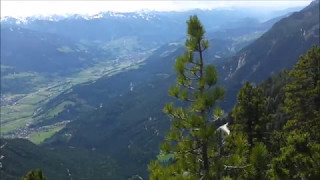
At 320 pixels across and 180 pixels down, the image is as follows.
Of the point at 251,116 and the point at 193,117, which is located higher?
the point at 193,117

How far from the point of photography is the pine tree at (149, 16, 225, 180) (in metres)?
28.3

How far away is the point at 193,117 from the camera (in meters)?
28.3

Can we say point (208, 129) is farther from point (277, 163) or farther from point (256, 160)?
point (277, 163)

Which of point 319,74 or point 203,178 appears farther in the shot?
point 319,74

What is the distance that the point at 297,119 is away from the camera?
5556cm

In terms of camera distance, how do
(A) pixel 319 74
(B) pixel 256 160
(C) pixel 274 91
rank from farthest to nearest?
(C) pixel 274 91 → (A) pixel 319 74 → (B) pixel 256 160

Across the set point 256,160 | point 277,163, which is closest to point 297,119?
point 277,163

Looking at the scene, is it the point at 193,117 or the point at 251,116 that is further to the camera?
the point at 251,116

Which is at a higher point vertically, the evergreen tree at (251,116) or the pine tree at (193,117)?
the pine tree at (193,117)

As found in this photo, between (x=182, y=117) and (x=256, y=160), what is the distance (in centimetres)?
502

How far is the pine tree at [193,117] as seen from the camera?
28281mm

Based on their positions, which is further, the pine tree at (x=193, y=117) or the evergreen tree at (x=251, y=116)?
the evergreen tree at (x=251, y=116)

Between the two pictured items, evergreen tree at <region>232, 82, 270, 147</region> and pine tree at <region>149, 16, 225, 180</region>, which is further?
evergreen tree at <region>232, 82, 270, 147</region>

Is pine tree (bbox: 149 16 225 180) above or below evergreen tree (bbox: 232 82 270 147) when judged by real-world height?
above
